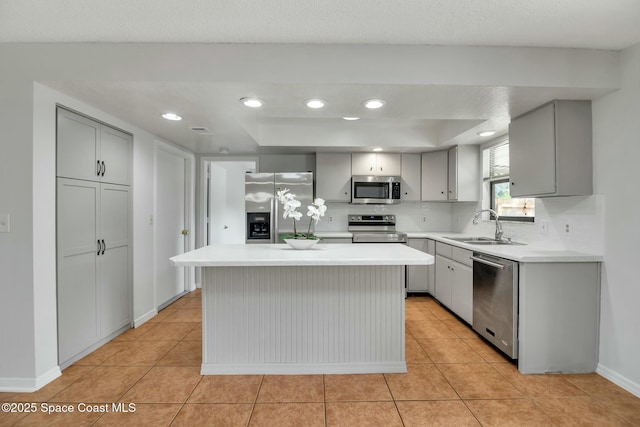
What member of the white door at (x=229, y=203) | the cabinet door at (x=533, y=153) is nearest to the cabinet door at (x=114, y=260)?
the white door at (x=229, y=203)

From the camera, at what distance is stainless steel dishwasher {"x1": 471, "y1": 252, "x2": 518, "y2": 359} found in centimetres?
234

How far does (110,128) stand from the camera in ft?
9.06

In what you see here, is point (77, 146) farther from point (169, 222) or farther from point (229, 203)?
point (229, 203)

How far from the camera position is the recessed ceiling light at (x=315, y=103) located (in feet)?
7.61

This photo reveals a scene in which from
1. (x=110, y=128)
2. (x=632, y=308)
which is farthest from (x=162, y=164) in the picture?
(x=632, y=308)

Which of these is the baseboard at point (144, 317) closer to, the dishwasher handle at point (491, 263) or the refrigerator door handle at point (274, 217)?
the refrigerator door handle at point (274, 217)

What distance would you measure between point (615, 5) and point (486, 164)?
7.74ft

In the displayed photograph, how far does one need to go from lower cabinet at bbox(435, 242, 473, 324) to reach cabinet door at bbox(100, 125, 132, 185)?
3.46 metres

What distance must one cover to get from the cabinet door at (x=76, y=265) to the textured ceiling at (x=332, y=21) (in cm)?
109

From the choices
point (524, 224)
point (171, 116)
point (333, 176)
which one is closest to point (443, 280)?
point (524, 224)

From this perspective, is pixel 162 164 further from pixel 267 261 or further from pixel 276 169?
pixel 267 261

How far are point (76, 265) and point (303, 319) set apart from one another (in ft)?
6.04

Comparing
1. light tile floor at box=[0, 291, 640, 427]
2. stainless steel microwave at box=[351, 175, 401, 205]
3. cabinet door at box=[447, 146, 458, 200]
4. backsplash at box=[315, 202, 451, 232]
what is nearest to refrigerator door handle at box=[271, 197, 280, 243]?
backsplash at box=[315, 202, 451, 232]

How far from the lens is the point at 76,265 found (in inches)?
94.9
